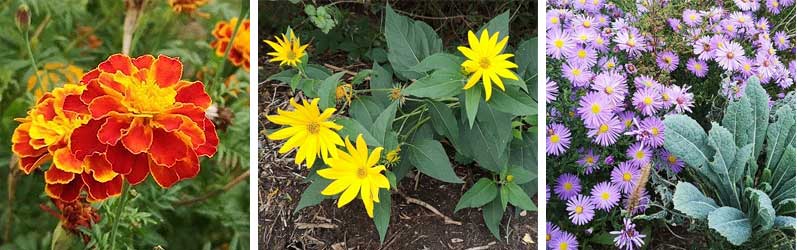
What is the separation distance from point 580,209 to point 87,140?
727mm

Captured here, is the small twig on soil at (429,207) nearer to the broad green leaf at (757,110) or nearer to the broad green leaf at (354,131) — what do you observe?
the broad green leaf at (354,131)

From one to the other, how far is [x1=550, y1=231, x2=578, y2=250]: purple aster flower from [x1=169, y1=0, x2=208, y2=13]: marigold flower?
2.21 ft

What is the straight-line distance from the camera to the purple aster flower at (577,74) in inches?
47.7

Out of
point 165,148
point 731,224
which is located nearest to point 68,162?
point 165,148

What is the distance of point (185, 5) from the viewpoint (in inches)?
47.9

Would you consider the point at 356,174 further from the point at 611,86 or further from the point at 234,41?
the point at 611,86

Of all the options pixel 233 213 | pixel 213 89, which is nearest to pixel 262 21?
pixel 213 89

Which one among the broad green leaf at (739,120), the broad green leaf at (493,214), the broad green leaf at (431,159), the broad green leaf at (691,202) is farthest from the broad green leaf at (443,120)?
the broad green leaf at (739,120)

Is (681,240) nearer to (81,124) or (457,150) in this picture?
(457,150)

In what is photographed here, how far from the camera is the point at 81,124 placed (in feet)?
3.19

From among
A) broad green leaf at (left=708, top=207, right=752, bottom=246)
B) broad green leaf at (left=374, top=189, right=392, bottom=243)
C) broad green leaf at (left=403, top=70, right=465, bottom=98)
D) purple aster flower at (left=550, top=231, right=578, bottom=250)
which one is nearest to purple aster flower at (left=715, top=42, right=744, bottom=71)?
broad green leaf at (left=708, top=207, right=752, bottom=246)

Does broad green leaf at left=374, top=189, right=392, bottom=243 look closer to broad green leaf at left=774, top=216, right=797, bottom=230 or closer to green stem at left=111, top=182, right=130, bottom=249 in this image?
green stem at left=111, top=182, right=130, bottom=249

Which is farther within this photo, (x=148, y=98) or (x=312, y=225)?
(x=312, y=225)

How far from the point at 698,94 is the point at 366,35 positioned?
56 cm
